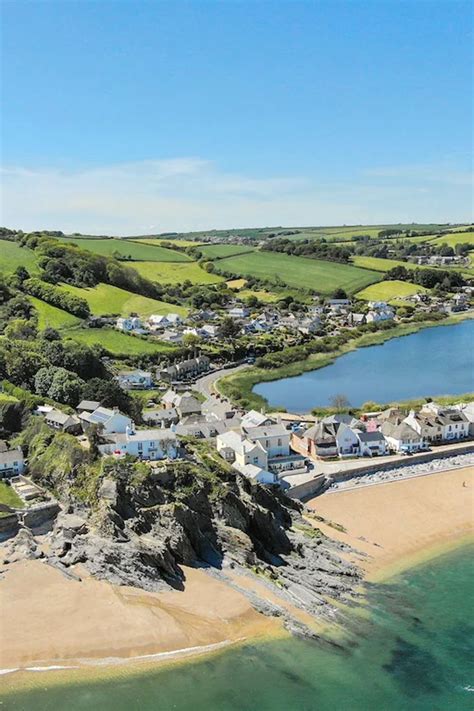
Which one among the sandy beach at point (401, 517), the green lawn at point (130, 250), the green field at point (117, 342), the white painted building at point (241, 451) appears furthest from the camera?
the green lawn at point (130, 250)

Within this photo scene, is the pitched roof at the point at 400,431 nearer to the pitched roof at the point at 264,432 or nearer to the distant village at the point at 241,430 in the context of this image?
the distant village at the point at 241,430

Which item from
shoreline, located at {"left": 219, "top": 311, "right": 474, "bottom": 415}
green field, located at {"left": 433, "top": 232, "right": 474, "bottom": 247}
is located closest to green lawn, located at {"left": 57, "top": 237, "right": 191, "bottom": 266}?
shoreline, located at {"left": 219, "top": 311, "right": 474, "bottom": 415}

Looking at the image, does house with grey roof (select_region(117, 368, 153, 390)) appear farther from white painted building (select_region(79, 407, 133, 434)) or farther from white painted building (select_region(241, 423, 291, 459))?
white painted building (select_region(241, 423, 291, 459))

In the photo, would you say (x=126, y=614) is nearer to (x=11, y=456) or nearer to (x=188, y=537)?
(x=188, y=537)

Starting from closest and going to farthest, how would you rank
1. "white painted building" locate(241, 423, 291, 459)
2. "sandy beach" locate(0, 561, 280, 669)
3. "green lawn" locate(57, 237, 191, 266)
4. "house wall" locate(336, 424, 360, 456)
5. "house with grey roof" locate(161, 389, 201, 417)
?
"sandy beach" locate(0, 561, 280, 669)
"white painted building" locate(241, 423, 291, 459)
"house wall" locate(336, 424, 360, 456)
"house with grey roof" locate(161, 389, 201, 417)
"green lawn" locate(57, 237, 191, 266)

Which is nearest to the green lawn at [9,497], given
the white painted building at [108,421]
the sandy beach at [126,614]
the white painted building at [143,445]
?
the sandy beach at [126,614]

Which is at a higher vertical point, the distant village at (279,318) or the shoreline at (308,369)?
the distant village at (279,318)

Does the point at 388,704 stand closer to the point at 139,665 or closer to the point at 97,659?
the point at 139,665
